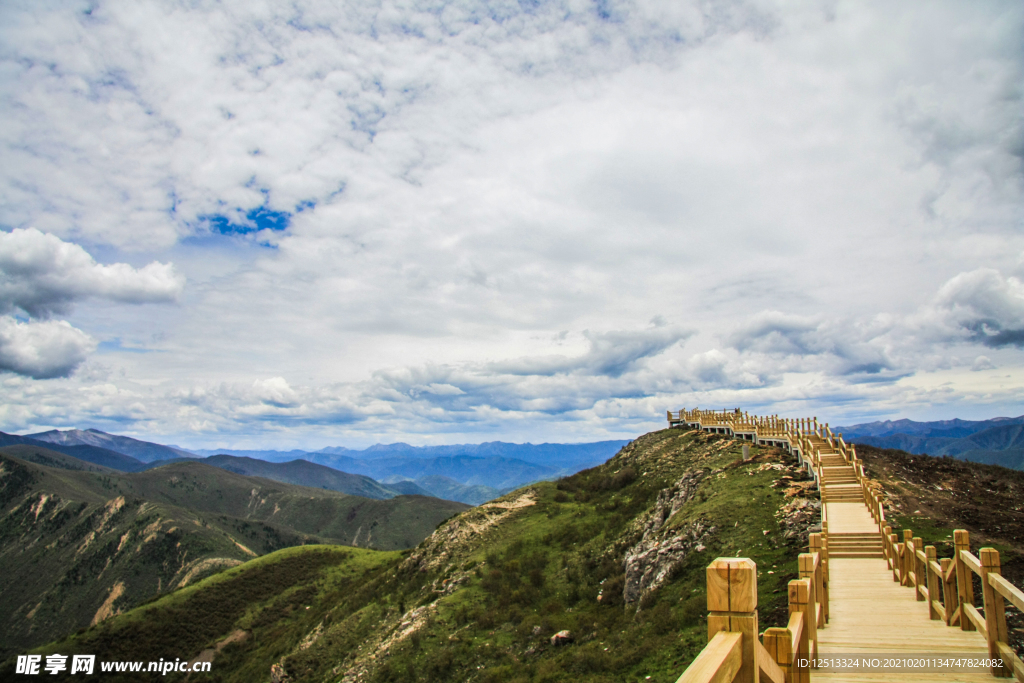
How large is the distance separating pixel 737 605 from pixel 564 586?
30397 mm

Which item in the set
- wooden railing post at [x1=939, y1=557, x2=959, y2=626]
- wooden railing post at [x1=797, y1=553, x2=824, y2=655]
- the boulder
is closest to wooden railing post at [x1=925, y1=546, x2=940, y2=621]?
wooden railing post at [x1=939, y1=557, x2=959, y2=626]

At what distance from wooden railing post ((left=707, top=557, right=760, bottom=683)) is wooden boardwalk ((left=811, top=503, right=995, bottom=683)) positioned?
5.61 metres

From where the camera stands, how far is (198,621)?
9012cm

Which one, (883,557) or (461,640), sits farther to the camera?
(461,640)

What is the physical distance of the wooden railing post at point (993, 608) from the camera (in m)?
6.83

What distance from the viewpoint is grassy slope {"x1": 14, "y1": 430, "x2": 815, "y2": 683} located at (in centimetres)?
1828

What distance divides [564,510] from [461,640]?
772 inches

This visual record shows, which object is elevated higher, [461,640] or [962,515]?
[962,515]

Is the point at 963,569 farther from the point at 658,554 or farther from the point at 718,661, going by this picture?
the point at 658,554

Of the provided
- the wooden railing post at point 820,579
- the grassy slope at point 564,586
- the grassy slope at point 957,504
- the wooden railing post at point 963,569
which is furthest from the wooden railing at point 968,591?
the grassy slope at point 564,586

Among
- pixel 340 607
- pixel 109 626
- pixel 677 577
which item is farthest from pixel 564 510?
pixel 109 626

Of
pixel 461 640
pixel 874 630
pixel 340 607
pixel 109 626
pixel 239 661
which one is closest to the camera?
pixel 874 630

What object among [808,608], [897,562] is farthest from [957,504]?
[808,608]

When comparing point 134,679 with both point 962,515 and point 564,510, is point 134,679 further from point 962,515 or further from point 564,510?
point 962,515
